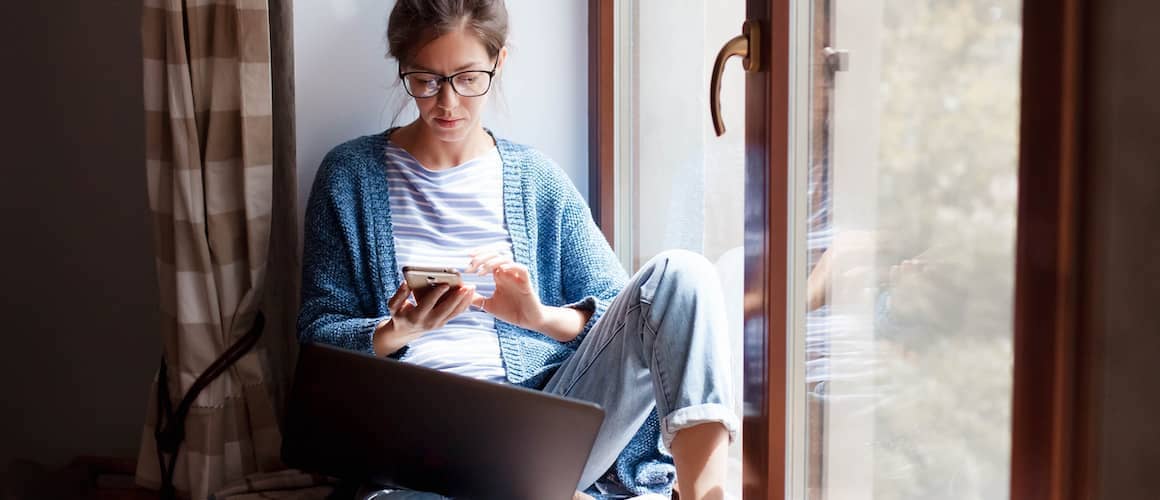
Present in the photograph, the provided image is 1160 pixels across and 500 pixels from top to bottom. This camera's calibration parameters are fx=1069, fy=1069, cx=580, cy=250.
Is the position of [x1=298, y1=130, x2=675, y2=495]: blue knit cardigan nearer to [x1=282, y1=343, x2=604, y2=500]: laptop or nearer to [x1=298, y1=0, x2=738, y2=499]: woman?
[x1=298, y1=0, x2=738, y2=499]: woman

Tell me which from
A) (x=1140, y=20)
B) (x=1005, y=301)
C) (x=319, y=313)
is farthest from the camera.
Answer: (x=319, y=313)

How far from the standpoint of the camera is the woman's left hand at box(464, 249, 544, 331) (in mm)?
1520

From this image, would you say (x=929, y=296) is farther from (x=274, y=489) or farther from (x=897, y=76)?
(x=274, y=489)

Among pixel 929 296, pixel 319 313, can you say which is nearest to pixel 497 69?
pixel 319 313

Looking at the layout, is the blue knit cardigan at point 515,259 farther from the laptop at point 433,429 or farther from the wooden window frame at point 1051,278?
the wooden window frame at point 1051,278

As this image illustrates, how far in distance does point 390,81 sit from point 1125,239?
1.49 meters

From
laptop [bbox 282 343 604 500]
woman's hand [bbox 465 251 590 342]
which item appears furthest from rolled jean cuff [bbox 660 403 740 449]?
woman's hand [bbox 465 251 590 342]

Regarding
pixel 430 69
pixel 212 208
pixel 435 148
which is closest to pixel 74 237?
pixel 212 208

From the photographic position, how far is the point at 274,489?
1652 mm

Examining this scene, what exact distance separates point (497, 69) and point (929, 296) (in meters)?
0.95

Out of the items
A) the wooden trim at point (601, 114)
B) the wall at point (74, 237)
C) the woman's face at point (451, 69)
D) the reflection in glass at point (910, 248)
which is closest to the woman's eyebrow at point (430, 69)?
the woman's face at point (451, 69)

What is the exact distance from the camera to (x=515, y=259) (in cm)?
169

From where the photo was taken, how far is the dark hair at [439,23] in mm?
1599

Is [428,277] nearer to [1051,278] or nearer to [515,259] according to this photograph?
[515,259]
